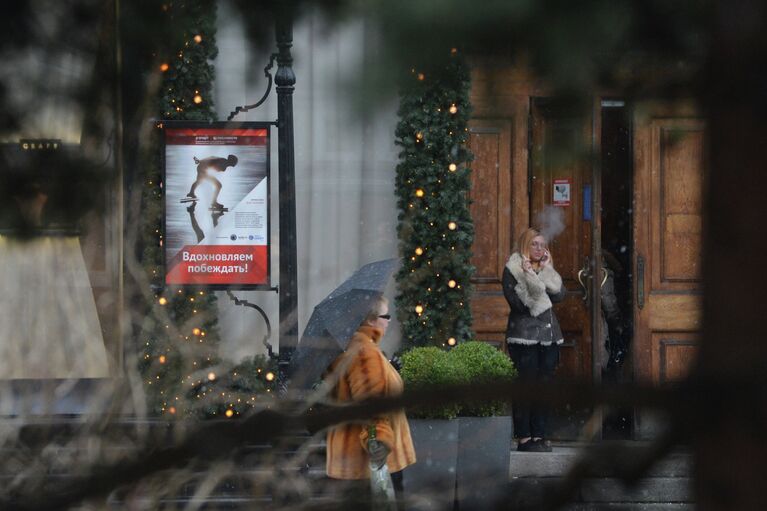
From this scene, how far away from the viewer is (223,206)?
905 cm

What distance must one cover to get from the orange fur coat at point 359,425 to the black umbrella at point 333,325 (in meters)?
0.07

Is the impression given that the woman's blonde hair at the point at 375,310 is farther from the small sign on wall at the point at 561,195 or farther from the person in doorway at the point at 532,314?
the small sign on wall at the point at 561,195

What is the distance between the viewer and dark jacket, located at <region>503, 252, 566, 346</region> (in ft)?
29.7

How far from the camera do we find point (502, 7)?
5.24 ft

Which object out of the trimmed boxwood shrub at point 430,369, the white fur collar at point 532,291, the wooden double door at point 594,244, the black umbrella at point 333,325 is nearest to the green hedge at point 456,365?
the trimmed boxwood shrub at point 430,369

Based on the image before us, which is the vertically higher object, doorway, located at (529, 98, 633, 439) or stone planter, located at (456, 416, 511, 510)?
doorway, located at (529, 98, 633, 439)

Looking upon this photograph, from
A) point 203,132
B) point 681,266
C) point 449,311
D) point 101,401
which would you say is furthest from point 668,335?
point 101,401

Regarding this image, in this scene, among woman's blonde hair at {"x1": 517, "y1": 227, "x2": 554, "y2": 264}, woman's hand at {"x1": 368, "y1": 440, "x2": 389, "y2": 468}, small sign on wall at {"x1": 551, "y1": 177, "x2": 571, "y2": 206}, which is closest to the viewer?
woman's hand at {"x1": 368, "y1": 440, "x2": 389, "y2": 468}

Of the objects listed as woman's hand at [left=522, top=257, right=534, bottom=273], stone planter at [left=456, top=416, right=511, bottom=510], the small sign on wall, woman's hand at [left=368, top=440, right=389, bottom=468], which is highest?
the small sign on wall

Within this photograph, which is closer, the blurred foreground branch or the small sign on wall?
the blurred foreground branch

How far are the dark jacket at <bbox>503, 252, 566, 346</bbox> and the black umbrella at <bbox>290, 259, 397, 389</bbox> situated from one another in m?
2.15

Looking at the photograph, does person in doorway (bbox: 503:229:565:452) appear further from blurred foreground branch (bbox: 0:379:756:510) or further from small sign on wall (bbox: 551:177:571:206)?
blurred foreground branch (bbox: 0:379:756:510)

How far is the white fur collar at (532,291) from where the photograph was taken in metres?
9.03

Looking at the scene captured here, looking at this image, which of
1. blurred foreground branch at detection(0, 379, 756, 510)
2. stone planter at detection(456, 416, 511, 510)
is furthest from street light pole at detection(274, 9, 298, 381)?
blurred foreground branch at detection(0, 379, 756, 510)
